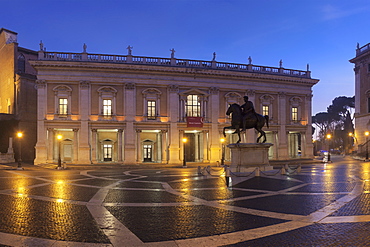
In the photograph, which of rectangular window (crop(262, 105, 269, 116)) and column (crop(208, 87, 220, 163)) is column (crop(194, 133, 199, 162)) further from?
rectangular window (crop(262, 105, 269, 116))

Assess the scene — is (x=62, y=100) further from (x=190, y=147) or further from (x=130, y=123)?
(x=190, y=147)

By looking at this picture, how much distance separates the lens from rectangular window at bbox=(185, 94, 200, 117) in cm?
3841

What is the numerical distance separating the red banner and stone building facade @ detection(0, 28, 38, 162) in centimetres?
2422

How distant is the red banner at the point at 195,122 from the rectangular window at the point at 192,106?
3.82ft

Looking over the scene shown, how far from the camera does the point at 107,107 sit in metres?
36.1

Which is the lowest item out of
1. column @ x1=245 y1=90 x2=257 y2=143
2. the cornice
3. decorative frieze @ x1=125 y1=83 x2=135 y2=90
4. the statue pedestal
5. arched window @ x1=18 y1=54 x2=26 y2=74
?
the statue pedestal

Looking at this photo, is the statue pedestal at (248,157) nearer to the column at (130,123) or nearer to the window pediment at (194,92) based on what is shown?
the column at (130,123)

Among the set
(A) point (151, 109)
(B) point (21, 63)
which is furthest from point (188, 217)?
(B) point (21, 63)

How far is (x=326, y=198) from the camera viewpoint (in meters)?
11.2

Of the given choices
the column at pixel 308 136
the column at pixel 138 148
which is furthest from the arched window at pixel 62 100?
the column at pixel 308 136

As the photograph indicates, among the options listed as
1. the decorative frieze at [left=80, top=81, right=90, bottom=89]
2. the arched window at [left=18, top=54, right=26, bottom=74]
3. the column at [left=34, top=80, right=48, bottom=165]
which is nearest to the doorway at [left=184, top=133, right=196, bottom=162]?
the decorative frieze at [left=80, top=81, right=90, bottom=89]

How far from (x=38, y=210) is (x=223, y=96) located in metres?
32.4

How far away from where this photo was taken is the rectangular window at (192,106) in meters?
38.4

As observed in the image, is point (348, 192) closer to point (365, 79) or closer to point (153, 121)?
point (153, 121)
